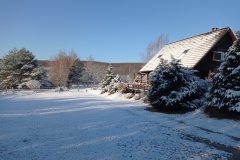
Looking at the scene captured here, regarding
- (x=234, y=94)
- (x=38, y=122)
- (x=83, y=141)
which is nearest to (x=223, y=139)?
(x=234, y=94)

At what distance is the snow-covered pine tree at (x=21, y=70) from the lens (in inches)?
2598

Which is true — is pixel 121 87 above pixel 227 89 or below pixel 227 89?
below

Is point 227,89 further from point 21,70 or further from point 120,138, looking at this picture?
point 21,70

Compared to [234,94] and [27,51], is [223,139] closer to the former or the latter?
[234,94]

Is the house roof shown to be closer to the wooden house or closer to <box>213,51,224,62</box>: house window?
the wooden house

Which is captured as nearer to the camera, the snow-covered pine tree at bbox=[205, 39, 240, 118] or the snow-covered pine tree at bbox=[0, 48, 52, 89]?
the snow-covered pine tree at bbox=[205, 39, 240, 118]

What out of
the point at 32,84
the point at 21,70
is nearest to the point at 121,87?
the point at 32,84

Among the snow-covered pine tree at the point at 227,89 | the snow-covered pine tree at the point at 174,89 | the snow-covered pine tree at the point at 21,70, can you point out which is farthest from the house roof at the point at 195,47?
the snow-covered pine tree at the point at 21,70

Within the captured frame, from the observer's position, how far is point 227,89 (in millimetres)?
16547

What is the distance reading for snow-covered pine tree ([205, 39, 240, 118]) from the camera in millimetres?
15867

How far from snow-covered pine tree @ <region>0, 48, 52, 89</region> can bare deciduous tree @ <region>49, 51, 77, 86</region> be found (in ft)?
44.5

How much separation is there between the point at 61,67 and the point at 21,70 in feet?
67.4

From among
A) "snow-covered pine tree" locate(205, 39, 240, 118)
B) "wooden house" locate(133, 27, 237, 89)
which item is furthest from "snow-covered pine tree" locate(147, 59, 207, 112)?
"wooden house" locate(133, 27, 237, 89)

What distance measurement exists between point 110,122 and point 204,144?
20.7ft
